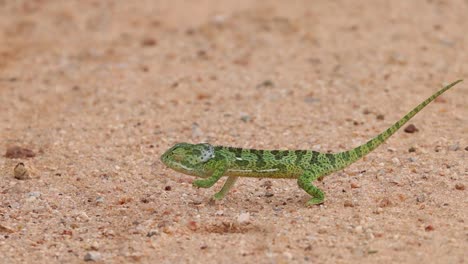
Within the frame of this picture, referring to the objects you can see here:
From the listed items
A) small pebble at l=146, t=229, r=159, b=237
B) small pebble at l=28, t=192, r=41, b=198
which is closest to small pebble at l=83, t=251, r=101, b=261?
small pebble at l=146, t=229, r=159, b=237

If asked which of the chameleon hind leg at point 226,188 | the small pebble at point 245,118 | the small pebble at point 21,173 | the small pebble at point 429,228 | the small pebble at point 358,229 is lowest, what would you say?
the small pebble at point 245,118

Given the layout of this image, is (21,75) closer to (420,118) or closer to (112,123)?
(112,123)

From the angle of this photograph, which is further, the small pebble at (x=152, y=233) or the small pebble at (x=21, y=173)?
the small pebble at (x=21, y=173)

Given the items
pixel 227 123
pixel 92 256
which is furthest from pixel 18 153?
pixel 92 256

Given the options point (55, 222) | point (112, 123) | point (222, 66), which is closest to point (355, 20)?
point (222, 66)

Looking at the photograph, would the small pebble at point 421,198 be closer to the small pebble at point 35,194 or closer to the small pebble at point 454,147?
the small pebble at point 454,147

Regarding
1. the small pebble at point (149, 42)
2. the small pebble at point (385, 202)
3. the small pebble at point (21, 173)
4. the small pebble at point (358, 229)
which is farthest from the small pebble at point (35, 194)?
the small pebble at point (149, 42)
